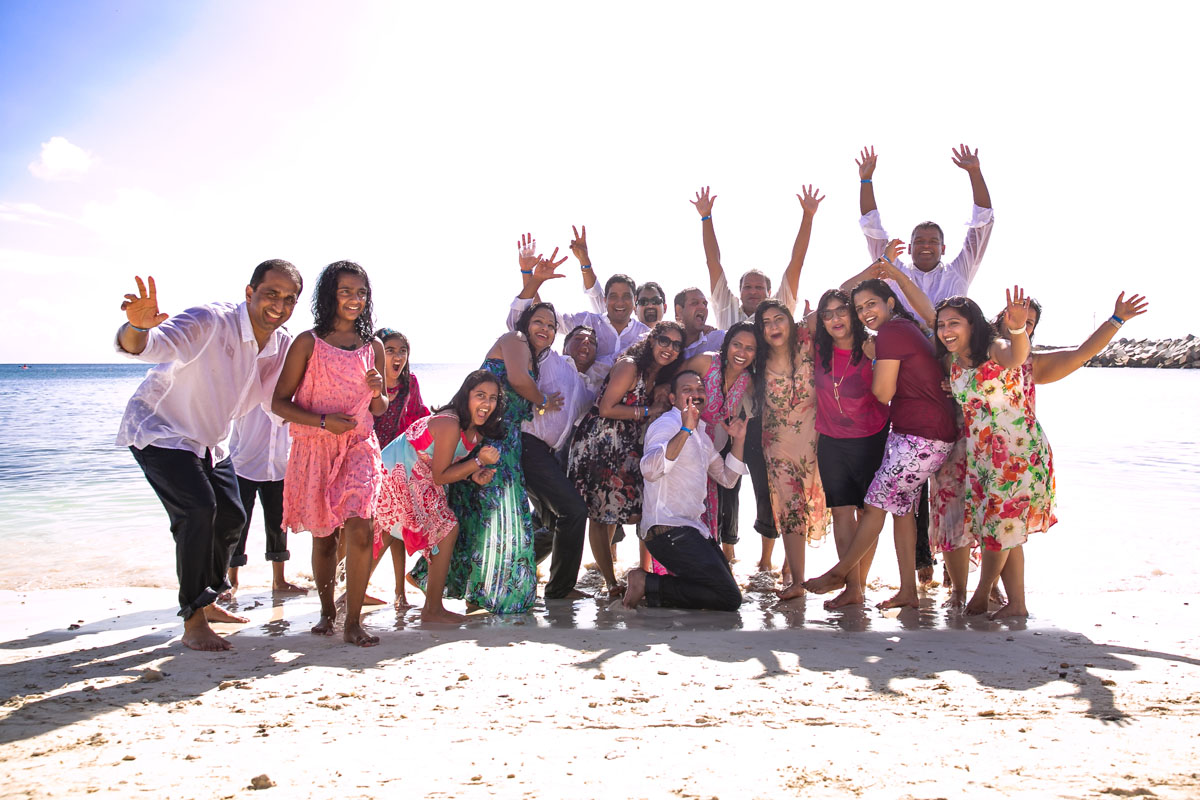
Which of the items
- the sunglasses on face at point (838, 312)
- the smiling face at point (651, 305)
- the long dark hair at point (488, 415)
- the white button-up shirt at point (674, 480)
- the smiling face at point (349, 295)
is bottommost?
the white button-up shirt at point (674, 480)

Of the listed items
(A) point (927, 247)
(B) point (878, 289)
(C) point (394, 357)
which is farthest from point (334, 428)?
(A) point (927, 247)

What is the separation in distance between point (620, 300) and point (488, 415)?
1.89 m

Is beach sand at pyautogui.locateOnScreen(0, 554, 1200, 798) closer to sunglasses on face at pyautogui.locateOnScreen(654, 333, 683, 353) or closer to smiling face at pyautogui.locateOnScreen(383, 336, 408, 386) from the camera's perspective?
smiling face at pyautogui.locateOnScreen(383, 336, 408, 386)

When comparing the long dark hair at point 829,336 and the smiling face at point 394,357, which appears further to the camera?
the smiling face at point 394,357

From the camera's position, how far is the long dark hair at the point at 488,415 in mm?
4844

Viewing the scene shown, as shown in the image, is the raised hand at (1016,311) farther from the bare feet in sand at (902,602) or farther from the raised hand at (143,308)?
the raised hand at (143,308)

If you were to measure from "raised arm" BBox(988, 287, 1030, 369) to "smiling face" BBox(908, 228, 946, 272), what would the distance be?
145cm

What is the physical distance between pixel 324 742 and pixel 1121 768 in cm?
254

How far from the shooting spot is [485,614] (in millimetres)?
4863

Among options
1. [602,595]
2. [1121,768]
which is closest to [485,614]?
[602,595]

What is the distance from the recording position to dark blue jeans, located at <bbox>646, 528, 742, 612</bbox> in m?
4.89

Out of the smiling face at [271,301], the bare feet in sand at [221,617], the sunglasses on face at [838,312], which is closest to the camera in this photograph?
the smiling face at [271,301]

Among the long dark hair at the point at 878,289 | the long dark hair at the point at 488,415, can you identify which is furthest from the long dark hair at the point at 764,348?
the long dark hair at the point at 488,415

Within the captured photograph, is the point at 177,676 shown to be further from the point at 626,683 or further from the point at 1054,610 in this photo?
the point at 1054,610
